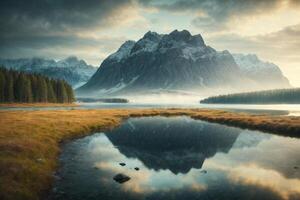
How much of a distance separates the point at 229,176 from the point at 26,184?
20.8 metres

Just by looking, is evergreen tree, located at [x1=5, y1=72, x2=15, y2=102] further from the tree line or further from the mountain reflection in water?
the mountain reflection in water

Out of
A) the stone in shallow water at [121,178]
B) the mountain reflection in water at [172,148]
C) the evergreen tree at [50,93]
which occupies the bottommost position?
the mountain reflection in water at [172,148]

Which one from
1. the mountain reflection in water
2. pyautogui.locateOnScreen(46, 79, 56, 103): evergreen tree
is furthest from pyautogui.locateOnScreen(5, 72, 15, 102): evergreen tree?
the mountain reflection in water

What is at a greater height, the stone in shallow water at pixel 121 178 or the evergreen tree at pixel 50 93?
the evergreen tree at pixel 50 93

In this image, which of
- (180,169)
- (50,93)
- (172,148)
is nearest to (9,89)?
(50,93)

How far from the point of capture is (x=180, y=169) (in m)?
35.0

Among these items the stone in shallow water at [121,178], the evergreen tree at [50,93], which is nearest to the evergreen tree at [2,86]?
the evergreen tree at [50,93]

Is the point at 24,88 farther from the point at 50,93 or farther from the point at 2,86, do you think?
the point at 50,93

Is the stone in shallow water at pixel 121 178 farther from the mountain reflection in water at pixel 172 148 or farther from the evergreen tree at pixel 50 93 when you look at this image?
the evergreen tree at pixel 50 93

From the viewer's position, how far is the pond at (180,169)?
25.2 metres

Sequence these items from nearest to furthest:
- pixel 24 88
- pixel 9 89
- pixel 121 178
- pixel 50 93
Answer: pixel 121 178
pixel 9 89
pixel 24 88
pixel 50 93

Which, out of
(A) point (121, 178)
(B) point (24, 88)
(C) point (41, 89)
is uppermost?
(B) point (24, 88)

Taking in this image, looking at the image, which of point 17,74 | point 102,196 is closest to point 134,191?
point 102,196

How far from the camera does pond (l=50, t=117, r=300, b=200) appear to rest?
25.2 m
